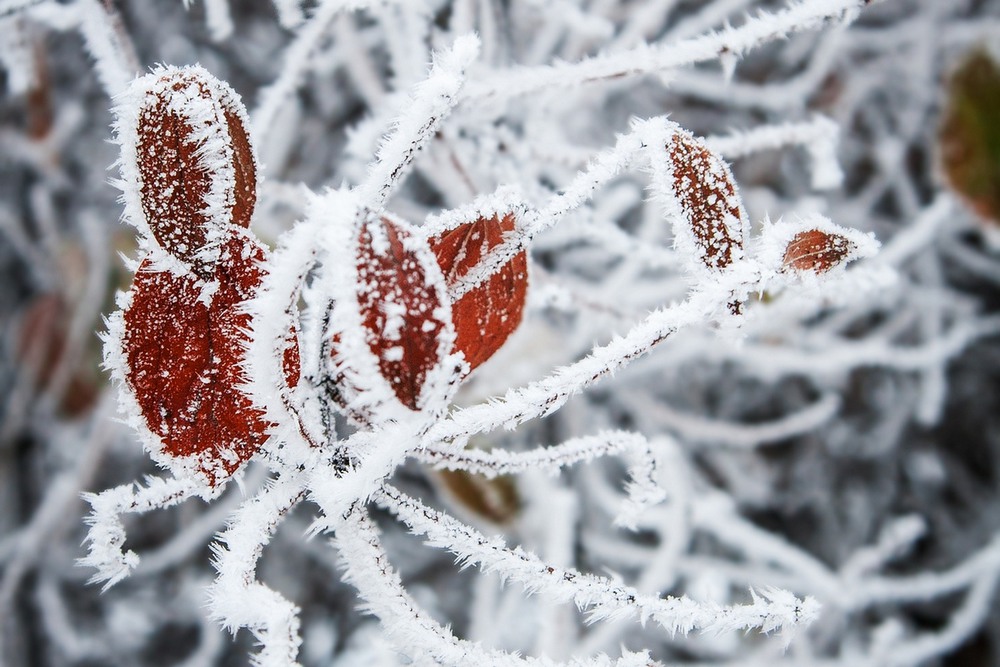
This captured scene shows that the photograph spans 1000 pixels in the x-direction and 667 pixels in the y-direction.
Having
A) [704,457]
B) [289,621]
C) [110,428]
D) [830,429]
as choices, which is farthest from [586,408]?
[289,621]

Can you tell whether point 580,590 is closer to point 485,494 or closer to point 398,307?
point 398,307

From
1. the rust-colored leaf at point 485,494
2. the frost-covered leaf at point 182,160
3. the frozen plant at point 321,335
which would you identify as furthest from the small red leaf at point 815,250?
the rust-colored leaf at point 485,494

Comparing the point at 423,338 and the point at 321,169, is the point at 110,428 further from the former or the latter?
the point at 423,338

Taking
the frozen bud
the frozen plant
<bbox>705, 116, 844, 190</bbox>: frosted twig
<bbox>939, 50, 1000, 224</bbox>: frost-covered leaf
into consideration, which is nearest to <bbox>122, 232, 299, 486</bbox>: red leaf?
the frozen plant

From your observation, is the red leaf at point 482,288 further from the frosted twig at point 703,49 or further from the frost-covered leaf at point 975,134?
the frost-covered leaf at point 975,134

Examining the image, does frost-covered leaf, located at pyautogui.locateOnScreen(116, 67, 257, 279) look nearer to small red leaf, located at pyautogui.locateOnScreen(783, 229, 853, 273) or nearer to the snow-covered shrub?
the snow-covered shrub

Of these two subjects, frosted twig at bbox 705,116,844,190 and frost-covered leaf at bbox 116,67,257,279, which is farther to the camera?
frosted twig at bbox 705,116,844,190
